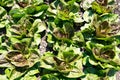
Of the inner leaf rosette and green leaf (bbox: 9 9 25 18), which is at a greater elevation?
green leaf (bbox: 9 9 25 18)

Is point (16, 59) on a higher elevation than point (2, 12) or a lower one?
lower

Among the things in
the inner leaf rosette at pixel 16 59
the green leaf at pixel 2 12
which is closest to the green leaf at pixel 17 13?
the green leaf at pixel 2 12

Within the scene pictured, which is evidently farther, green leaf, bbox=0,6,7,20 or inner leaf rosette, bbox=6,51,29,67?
green leaf, bbox=0,6,7,20

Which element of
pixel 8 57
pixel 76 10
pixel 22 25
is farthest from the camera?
pixel 76 10

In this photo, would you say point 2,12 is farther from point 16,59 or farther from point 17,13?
point 16,59

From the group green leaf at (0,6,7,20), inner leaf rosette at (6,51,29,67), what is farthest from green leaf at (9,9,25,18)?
inner leaf rosette at (6,51,29,67)

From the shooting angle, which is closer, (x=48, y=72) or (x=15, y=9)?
(x=48, y=72)

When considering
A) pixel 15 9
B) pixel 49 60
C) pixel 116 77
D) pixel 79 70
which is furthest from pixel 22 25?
pixel 116 77

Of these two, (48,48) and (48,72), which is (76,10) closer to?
(48,48)

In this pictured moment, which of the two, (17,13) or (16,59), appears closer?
(16,59)

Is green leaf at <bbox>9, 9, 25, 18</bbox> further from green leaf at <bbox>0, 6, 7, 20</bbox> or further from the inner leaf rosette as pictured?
the inner leaf rosette

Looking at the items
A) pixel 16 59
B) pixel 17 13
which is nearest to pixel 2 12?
pixel 17 13
